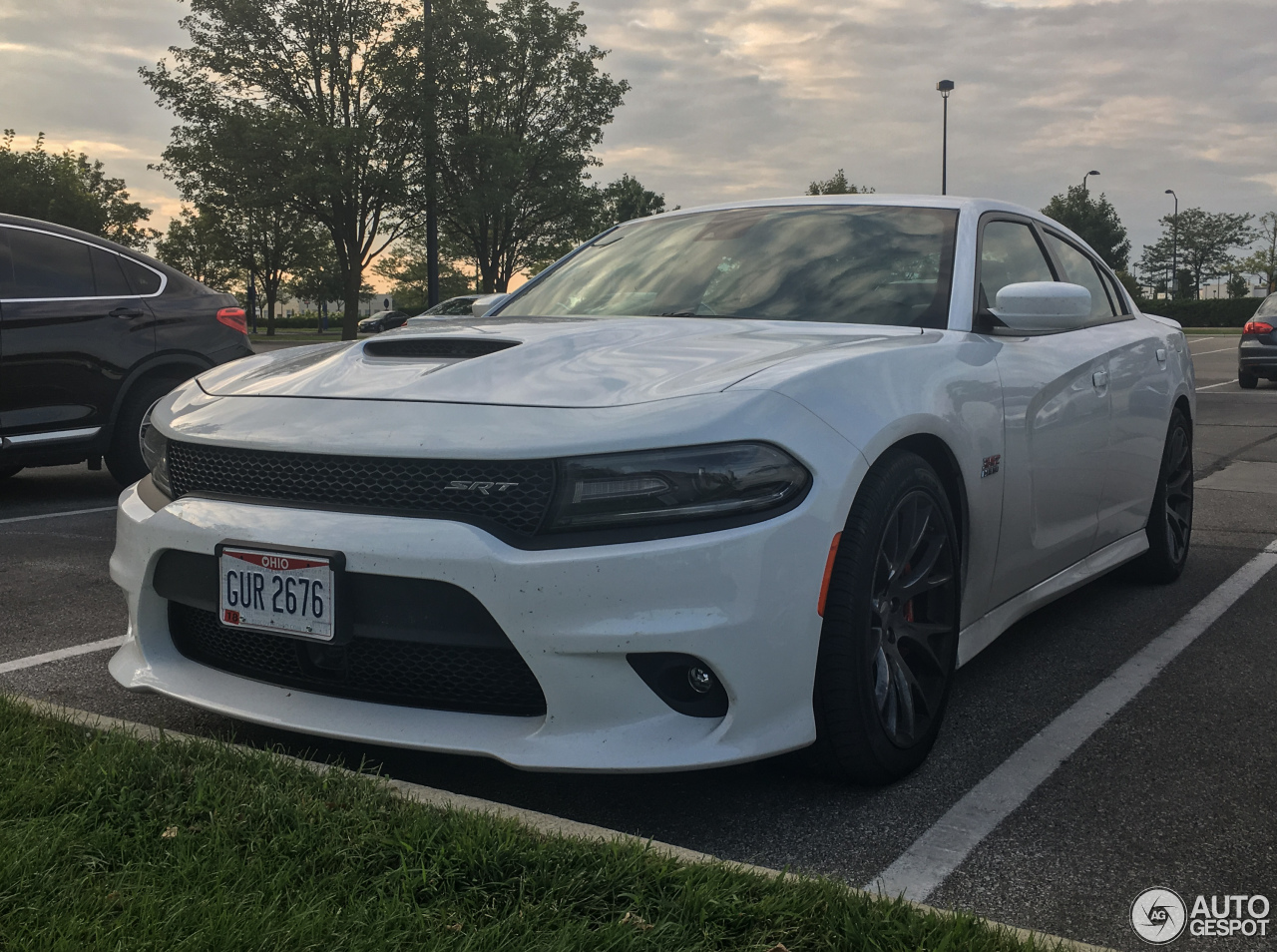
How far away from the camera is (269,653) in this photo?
8.80 feet

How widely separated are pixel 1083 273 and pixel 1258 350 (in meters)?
15.2

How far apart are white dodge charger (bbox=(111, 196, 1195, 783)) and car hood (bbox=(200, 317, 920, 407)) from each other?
0.5 inches

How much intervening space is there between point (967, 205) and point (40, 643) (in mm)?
3363

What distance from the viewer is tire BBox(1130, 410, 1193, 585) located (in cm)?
478

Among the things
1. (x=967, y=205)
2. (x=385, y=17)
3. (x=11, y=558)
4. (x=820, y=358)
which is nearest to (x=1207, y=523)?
(x=967, y=205)

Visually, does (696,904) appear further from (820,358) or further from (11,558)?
(11,558)

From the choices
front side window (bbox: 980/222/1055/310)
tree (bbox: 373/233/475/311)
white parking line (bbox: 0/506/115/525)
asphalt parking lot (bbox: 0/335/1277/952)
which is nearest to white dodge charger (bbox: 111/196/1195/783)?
asphalt parking lot (bbox: 0/335/1277/952)

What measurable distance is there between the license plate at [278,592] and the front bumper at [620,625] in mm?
41

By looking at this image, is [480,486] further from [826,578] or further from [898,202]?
[898,202]

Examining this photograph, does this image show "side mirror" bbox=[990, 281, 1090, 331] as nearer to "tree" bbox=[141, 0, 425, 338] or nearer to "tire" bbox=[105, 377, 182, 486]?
"tire" bbox=[105, 377, 182, 486]

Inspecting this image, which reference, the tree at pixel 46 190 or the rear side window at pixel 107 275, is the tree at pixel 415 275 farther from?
the rear side window at pixel 107 275

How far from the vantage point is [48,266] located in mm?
6754

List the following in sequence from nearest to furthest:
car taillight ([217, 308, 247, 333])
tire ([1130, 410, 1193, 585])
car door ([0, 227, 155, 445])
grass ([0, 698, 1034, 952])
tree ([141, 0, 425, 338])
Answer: grass ([0, 698, 1034, 952]) → tire ([1130, 410, 1193, 585]) → car door ([0, 227, 155, 445]) → car taillight ([217, 308, 247, 333]) → tree ([141, 0, 425, 338])

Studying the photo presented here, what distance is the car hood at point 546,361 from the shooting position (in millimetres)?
2547
